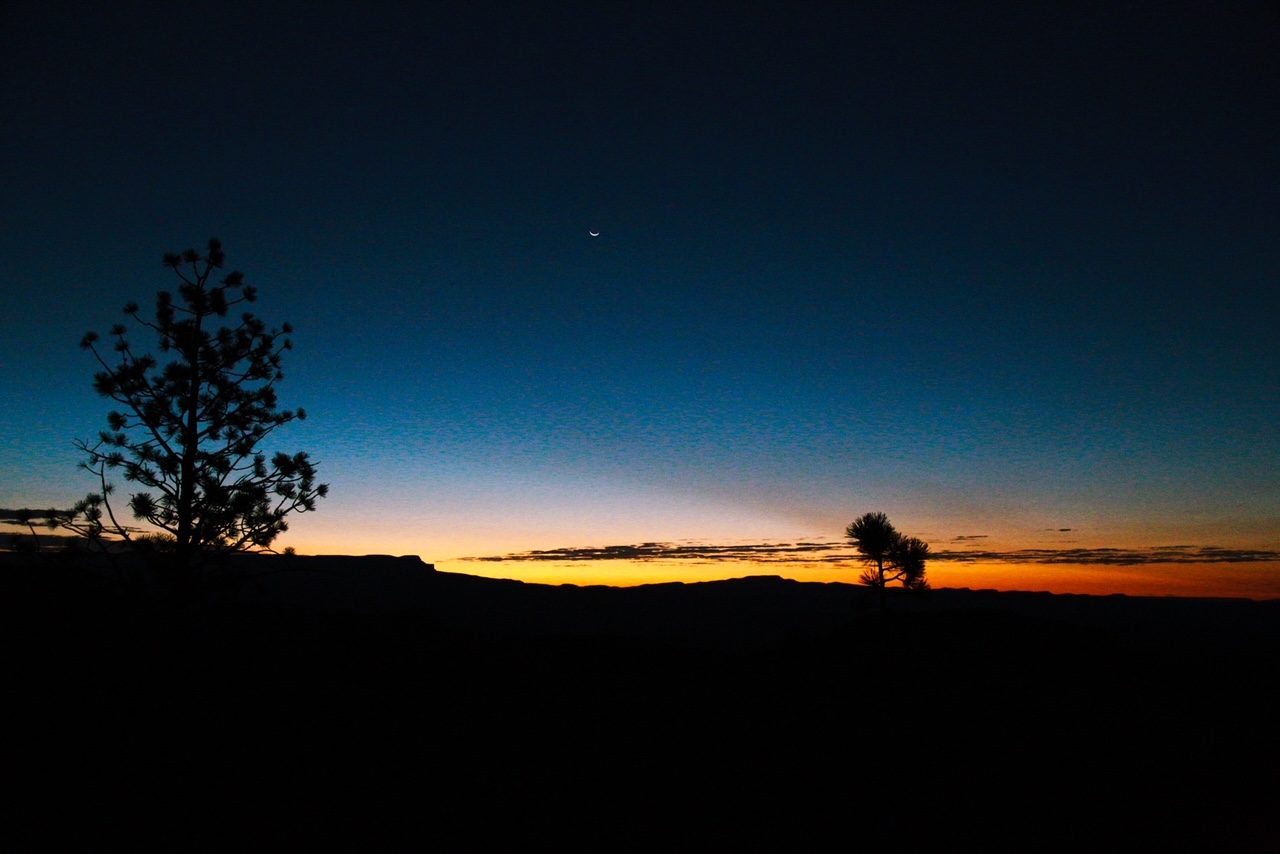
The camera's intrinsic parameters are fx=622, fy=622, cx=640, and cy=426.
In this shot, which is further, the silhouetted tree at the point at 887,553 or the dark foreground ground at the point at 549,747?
the silhouetted tree at the point at 887,553

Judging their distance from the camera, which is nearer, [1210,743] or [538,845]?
[538,845]

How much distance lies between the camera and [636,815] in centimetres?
916

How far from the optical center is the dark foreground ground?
28.1 feet

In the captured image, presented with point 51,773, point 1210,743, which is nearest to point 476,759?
point 51,773

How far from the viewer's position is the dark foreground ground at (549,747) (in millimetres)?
8562

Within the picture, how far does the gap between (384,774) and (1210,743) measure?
15.4 m

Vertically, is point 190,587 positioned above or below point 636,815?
above

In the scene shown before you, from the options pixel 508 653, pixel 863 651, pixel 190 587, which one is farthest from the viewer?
pixel 863 651

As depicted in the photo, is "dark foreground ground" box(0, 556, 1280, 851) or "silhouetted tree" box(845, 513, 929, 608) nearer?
"dark foreground ground" box(0, 556, 1280, 851)

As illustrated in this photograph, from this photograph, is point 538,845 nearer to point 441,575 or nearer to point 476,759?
point 476,759

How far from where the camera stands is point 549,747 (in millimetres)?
11617

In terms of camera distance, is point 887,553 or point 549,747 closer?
point 549,747

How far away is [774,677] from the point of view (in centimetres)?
1739

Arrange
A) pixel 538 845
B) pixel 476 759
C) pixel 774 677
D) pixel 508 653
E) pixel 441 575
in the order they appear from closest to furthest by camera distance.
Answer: pixel 538 845 < pixel 476 759 < pixel 774 677 < pixel 508 653 < pixel 441 575
